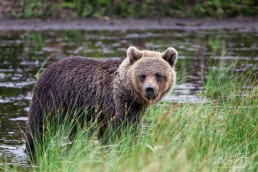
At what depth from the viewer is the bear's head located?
313 inches

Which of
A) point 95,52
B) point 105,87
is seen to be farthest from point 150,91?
point 95,52

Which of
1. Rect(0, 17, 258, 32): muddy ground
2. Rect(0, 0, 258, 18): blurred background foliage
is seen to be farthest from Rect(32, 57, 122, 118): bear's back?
Rect(0, 0, 258, 18): blurred background foliage

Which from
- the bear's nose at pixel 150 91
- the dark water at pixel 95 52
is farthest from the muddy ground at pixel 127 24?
the bear's nose at pixel 150 91

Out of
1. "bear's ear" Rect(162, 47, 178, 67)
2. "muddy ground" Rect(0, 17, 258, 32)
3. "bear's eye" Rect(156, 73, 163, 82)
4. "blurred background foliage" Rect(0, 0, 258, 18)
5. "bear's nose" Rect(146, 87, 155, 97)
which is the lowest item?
"muddy ground" Rect(0, 17, 258, 32)

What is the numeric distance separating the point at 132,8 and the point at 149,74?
47.7ft

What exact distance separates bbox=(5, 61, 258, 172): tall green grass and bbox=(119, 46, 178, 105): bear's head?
28 centimetres

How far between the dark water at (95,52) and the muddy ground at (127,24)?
532mm

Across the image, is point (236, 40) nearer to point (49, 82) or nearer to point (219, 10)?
point (219, 10)

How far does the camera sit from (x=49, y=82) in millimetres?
8602

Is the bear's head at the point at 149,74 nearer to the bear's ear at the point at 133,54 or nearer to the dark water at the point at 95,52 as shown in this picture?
the bear's ear at the point at 133,54

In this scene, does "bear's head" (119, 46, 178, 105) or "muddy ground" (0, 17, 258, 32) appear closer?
"bear's head" (119, 46, 178, 105)

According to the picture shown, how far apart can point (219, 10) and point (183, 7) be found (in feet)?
3.66

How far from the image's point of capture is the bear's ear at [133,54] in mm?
8141

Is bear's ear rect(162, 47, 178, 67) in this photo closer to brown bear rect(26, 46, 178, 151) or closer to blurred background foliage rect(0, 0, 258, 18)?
brown bear rect(26, 46, 178, 151)
